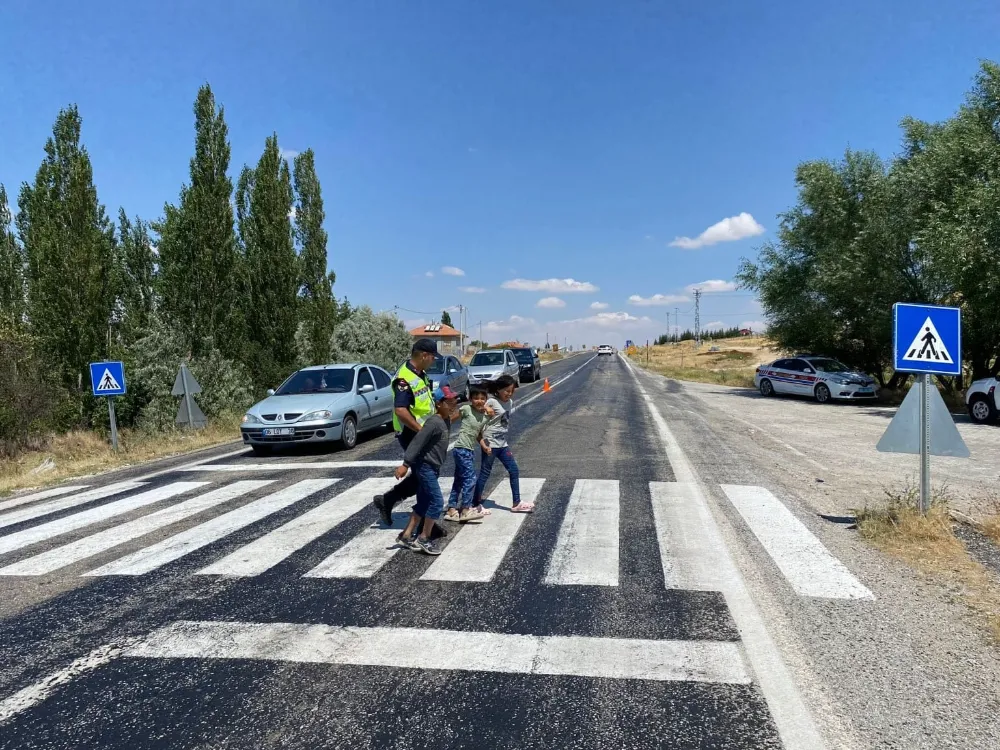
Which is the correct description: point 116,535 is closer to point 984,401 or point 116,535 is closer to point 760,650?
point 760,650

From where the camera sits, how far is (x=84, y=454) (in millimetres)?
15242

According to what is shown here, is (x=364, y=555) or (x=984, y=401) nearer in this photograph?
(x=364, y=555)

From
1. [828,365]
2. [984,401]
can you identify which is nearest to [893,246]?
[828,365]

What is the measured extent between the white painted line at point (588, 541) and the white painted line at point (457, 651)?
3.35ft

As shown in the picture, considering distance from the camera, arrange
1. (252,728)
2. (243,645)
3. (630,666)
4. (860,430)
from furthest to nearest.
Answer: (860,430) → (243,645) → (630,666) → (252,728)

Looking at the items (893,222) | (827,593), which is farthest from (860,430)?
(827,593)

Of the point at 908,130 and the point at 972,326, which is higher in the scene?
the point at 908,130

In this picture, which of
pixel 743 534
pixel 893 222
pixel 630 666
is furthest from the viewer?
pixel 893 222

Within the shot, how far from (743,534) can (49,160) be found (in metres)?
29.4

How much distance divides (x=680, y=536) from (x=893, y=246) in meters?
18.8

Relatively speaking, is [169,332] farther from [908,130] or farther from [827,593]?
[908,130]

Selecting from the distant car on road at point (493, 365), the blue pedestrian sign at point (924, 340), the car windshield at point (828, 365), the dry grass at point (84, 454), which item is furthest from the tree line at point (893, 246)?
the dry grass at point (84, 454)

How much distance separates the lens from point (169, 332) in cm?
2252

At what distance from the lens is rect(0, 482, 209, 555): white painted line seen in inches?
250
